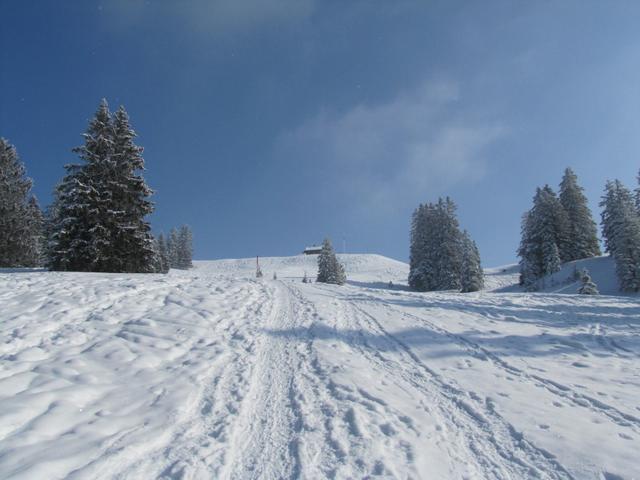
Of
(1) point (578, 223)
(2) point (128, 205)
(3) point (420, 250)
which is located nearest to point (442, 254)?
(3) point (420, 250)

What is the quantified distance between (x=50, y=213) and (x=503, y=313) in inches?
1909

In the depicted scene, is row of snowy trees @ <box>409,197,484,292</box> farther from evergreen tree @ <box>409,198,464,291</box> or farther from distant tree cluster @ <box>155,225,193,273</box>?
distant tree cluster @ <box>155,225,193,273</box>

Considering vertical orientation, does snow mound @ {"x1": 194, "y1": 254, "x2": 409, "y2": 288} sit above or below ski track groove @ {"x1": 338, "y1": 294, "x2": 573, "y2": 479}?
above

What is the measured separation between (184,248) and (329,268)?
45.3 metres

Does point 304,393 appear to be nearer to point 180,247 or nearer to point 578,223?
point 578,223

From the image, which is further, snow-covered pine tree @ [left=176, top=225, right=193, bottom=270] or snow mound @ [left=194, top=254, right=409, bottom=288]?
snow-covered pine tree @ [left=176, top=225, right=193, bottom=270]

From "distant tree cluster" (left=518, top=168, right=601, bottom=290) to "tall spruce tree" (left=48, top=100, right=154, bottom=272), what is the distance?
1561 inches

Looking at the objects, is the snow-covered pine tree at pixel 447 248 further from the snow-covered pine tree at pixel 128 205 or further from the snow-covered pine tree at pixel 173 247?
the snow-covered pine tree at pixel 173 247

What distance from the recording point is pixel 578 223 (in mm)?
44188

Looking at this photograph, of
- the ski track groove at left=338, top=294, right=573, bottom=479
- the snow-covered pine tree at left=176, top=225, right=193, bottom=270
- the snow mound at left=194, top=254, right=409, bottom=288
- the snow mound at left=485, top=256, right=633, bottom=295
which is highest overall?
the snow-covered pine tree at left=176, top=225, right=193, bottom=270

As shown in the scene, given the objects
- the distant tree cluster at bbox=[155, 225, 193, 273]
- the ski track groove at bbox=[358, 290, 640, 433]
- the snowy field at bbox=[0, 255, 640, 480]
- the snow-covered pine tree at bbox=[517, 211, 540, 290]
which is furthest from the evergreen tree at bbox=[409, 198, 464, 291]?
the distant tree cluster at bbox=[155, 225, 193, 273]

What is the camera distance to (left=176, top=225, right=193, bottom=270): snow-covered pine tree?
77.9m

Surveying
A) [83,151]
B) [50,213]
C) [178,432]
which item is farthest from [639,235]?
[50,213]

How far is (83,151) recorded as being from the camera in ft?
64.2
